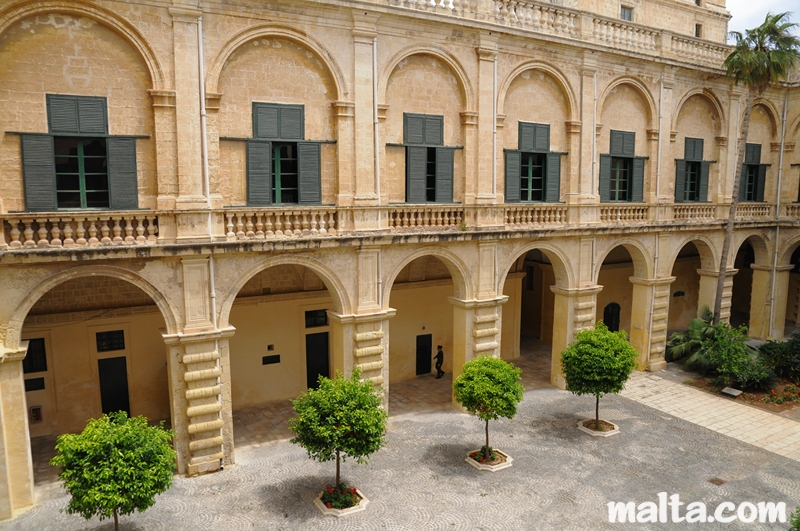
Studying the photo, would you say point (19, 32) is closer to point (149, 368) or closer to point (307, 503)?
point (149, 368)

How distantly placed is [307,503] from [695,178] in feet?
67.1

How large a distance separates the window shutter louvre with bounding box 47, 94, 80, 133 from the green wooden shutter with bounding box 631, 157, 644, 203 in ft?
61.1

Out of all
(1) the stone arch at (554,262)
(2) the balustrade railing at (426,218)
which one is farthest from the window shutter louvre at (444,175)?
(1) the stone arch at (554,262)

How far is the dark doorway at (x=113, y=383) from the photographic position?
1766cm

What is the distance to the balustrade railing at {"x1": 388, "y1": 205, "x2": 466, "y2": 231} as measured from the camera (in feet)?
56.7

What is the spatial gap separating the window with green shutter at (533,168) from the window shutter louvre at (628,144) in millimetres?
3304

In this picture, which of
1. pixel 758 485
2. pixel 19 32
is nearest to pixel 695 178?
pixel 758 485

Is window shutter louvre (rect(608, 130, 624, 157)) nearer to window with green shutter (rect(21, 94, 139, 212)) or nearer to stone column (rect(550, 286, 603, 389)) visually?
stone column (rect(550, 286, 603, 389))

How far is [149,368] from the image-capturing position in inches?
715

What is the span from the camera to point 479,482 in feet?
48.1

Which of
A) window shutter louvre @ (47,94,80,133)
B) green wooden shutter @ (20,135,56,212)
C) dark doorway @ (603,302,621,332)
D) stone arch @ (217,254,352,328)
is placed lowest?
dark doorway @ (603,302,621,332)

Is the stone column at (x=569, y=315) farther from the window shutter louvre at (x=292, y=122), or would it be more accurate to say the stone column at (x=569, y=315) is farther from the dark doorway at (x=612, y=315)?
the window shutter louvre at (x=292, y=122)

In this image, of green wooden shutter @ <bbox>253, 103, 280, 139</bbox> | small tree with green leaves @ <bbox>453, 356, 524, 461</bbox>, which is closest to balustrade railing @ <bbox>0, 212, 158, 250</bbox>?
green wooden shutter @ <bbox>253, 103, 280, 139</bbox>

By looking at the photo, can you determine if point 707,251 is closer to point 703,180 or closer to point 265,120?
point 703,180
